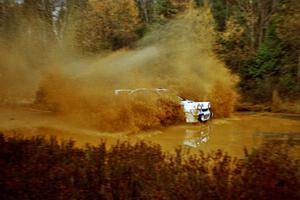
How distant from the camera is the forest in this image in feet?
61.9

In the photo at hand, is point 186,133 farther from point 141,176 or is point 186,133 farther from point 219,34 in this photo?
point 219,34

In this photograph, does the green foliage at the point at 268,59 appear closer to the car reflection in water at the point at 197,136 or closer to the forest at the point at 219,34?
the forest at the point at 219,34

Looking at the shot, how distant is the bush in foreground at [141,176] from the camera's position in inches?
185

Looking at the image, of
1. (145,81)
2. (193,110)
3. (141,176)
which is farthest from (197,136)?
(141,176)

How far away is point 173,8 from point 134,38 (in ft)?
20.9

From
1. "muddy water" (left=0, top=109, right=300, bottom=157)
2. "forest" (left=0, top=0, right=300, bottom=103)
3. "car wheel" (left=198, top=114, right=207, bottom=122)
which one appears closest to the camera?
"muddy water" (left=0, top=109, right=300, bottom=157)

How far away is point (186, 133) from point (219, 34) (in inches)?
910

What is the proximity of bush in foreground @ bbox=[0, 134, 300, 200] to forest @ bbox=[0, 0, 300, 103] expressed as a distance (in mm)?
9009

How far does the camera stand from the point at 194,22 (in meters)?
32.8

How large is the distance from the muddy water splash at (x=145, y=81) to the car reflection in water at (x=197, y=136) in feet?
5.98

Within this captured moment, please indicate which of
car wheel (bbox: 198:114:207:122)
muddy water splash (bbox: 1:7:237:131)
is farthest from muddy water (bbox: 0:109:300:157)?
muddy water splash (bbox: 1:7:237:131)

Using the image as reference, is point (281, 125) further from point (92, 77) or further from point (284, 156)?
point (284, 156)

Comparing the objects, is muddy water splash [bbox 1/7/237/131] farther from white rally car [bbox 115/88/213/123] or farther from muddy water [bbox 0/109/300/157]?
muddy water [bbox 0/109/300/157]

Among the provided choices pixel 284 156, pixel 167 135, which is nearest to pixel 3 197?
pixel 284 156
